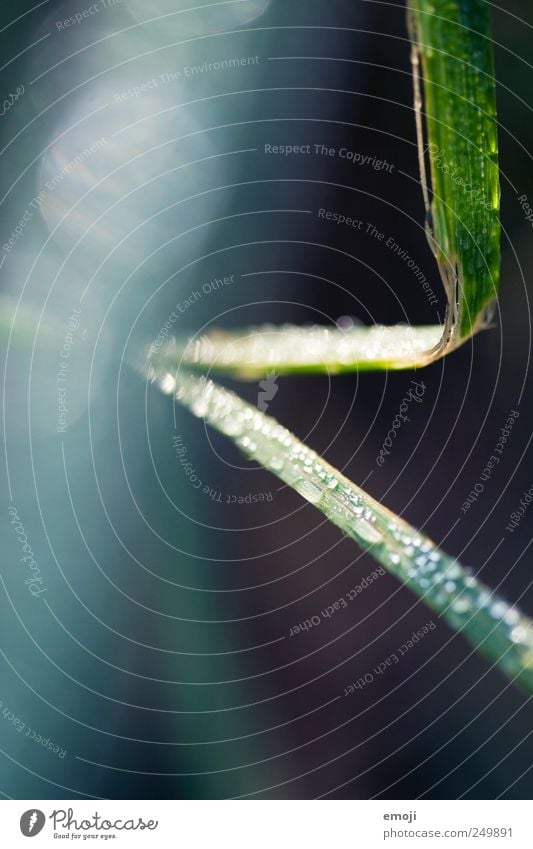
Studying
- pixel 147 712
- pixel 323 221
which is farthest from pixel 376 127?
pixel 147 712

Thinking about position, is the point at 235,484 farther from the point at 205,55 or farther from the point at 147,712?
the point at 205,55

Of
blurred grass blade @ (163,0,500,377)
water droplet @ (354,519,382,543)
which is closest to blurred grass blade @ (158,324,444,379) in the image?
blurred grass blade @ (163,0,500,377)

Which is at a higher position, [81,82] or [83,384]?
[81,82]

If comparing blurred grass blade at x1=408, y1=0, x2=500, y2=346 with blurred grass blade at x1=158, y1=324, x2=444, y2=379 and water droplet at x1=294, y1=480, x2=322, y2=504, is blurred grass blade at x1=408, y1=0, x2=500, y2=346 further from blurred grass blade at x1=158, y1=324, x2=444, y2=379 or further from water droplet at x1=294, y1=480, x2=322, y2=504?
water droplet at x1=294, y1=480, x2=322, y2=504

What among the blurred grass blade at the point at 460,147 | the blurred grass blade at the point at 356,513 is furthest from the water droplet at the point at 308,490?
the blurred grass blade at the point at 460,147

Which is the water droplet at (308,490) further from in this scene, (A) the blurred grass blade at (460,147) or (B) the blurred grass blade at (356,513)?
(A) the blurred grass blade at (460,147)

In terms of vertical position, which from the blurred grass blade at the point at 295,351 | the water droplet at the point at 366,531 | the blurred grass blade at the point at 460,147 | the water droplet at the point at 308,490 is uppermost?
the blurred grass blade at the point at 460,147
